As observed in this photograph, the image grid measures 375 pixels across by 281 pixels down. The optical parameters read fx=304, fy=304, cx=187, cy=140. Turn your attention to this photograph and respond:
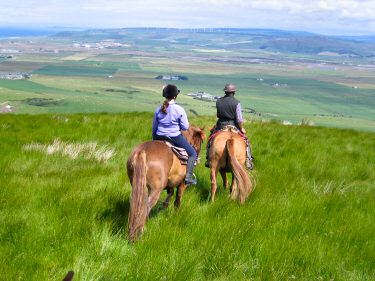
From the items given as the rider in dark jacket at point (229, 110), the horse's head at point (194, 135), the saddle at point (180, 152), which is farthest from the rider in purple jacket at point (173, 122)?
the rider in dark jacket at point (229, 110)

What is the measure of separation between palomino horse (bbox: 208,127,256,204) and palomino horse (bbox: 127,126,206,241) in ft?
4.57

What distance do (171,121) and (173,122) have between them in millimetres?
43

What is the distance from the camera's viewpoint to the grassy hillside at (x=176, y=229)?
3658 mm

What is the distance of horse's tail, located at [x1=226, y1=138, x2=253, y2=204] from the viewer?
6.43 metres

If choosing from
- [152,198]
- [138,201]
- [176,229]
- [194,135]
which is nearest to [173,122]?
[194,135]

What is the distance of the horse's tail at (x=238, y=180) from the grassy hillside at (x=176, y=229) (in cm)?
28

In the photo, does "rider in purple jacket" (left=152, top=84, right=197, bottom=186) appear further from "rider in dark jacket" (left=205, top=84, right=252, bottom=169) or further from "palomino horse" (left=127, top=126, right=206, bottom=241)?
"rider in dark jacket" (left=205, top=84, right=252, bottom=169)

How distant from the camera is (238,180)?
6.61 m

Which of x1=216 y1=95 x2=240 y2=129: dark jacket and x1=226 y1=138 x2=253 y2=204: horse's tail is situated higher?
x1=216 y1=95 x2=240 y2=129: dark jacket

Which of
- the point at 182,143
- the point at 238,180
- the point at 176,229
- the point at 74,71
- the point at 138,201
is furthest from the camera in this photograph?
the point at 74,71

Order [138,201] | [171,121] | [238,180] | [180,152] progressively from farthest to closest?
1. [238,180]
2. [171,121]
3. [180,152]
4. [138,201]

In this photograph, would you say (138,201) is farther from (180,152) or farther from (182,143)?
(182,143)

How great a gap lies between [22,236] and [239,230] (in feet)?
10.00


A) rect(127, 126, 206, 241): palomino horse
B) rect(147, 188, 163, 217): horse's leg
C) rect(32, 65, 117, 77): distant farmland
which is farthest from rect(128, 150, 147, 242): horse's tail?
rect(32, 65, 117, 77): distant farmland
